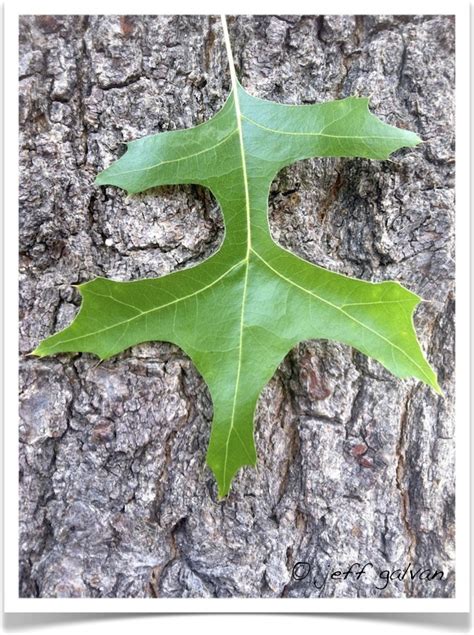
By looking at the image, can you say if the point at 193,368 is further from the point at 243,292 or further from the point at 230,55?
the point at 230,55

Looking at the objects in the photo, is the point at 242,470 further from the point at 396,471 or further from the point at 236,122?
the point at 236,122

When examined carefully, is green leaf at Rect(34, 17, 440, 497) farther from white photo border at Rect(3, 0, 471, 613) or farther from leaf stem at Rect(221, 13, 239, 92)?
white photo border at Rect(3, 0, 471, 613)

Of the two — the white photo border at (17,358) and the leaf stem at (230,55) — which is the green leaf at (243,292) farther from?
the white photo border at (17,358)

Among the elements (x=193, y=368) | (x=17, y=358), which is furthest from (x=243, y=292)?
(x=17, y=358)

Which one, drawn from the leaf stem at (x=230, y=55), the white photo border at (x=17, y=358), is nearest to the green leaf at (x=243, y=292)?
the leaf stem at (x=230, y=55)

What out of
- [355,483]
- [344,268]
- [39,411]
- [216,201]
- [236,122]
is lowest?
[355,483]
